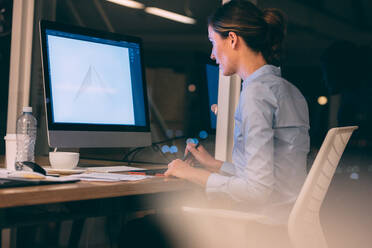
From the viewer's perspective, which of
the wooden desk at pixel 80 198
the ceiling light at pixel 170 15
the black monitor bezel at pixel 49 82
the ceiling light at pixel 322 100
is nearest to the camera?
the wooden desk at pixel 80 198

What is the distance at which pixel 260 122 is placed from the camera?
1270 millimetres

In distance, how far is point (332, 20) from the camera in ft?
27.3

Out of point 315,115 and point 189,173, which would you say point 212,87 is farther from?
point 189,173

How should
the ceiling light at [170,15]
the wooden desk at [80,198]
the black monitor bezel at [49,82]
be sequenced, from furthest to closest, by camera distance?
1. the ceiling light at [170,15]
2. the black monitor bezel at [49,82]
3. the wooden desk at [80,198]

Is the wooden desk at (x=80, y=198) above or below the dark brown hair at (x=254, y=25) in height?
below

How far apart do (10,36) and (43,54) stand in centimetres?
80

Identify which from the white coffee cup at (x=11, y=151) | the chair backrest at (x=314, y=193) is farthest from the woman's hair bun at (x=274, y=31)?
the white coffee cup at (x=11, y=151)

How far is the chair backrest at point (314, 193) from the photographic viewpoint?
118 centimetres

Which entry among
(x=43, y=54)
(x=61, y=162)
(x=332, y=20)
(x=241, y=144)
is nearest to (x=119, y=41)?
(x=43, y=54)

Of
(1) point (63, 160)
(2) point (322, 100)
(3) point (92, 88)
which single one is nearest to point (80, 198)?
(1) point (63, 160)

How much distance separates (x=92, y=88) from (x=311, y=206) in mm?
977

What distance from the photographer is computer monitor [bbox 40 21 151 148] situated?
65.2 inches

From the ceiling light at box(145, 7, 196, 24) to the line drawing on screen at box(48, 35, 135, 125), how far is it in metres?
8.05

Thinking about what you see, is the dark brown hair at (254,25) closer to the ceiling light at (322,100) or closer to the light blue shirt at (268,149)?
the light blue shirt at (268,149)
